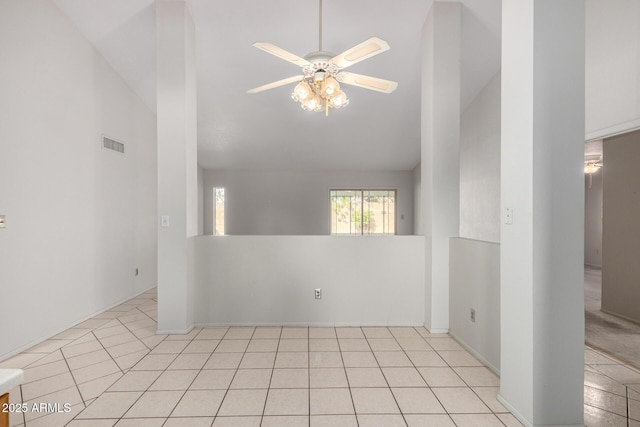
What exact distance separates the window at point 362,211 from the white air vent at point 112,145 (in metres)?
5.25

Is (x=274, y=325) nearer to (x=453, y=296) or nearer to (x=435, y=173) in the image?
(x=453, y=296)

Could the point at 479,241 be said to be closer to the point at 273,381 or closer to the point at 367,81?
the point at 367,81

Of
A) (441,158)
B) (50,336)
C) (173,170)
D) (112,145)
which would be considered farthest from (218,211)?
(441,158)

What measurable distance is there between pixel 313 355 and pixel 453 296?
1.48m

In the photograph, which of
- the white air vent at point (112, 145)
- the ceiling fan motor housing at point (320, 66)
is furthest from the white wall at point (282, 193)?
the ceiling fan motor housing at point (320, 66)

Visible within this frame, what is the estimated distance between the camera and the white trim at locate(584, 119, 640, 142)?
269 centimetres

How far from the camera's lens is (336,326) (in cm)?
356

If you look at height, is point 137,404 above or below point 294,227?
below

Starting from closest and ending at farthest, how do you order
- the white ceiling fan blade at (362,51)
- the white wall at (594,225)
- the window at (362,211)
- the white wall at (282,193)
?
the white ceiling fan blade at (362,51)
the white wall at (594,225)
the white wall at (282,193)
the window at (362,211)

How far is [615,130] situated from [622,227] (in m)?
1.74

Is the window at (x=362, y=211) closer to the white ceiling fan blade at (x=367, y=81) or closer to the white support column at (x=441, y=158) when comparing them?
the white support column at (x=441, y=158)

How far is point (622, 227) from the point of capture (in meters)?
3.92

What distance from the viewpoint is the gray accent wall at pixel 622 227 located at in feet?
12.3

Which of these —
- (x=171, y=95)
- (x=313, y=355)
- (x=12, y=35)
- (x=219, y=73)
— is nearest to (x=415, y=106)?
(x=219, y=73)
